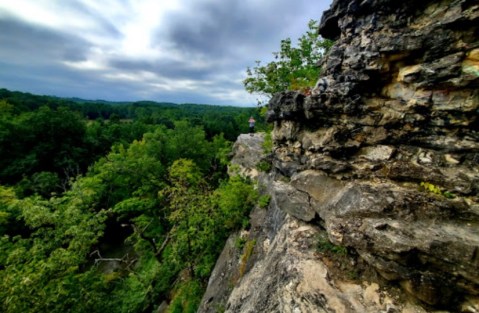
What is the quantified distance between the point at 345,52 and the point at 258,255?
775cm

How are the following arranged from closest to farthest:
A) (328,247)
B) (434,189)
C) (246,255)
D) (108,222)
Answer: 1. (434,189)
2. (328,247)
3. (246,255)
4. (108,222)

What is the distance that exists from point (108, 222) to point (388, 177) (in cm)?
2619

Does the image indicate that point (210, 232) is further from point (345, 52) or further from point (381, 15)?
point (381, 15)

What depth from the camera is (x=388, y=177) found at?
5.92 m

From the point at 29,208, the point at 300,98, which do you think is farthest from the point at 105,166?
the point at 300,98

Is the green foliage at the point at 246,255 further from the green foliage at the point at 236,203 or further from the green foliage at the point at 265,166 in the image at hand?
the green foliage at the point at 265,166

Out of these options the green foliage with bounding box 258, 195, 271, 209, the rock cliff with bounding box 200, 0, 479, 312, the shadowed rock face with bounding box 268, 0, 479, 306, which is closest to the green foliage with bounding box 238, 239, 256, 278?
the rock cliff with bounding box 200, 0, 479, 312

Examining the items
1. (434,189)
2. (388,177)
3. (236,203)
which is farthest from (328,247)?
(236,203)

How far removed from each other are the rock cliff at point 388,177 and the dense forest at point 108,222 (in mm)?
6105

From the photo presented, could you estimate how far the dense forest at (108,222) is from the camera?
358 inches

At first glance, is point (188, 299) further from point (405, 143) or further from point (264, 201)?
point (405, 143)

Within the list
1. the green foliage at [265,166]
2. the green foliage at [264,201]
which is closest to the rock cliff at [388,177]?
the green foliage at [264,201]

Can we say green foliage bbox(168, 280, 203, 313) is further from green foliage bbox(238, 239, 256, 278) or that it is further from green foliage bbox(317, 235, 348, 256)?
green foliage bbox(317, 235, 348, 256)

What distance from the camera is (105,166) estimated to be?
70.0 ft
